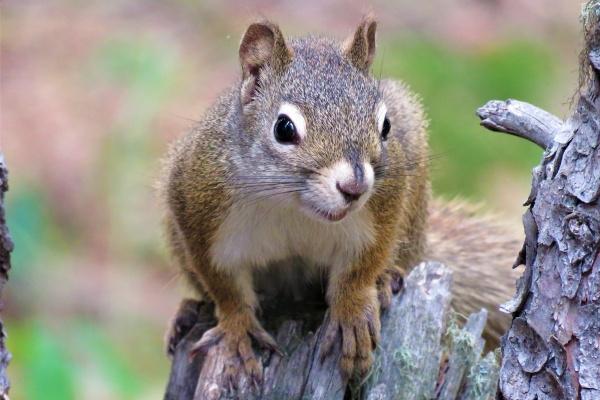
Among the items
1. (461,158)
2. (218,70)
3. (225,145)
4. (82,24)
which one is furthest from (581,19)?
(82,24)

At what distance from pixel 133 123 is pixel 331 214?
1.78m

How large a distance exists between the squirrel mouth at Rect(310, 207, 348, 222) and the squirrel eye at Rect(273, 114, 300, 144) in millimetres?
145

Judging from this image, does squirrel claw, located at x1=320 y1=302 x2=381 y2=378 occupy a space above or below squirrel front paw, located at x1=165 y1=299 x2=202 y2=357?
below

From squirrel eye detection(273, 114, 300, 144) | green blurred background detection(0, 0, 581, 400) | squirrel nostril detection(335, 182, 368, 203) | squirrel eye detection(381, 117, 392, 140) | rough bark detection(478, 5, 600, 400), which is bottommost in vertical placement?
rough bark detection(478, 5, 600, 400)

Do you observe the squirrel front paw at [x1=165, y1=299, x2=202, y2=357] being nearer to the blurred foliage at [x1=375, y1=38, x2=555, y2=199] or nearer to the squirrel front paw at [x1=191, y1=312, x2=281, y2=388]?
the squirrel front paw at [x1=191, y1=312, x2=281, y2=388]

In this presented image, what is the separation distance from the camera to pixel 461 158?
4.07 m

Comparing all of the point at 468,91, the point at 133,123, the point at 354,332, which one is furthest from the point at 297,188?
the point at 468,91

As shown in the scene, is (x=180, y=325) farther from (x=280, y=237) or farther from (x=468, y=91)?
(x=468, y=91)

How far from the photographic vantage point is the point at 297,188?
6.88ft

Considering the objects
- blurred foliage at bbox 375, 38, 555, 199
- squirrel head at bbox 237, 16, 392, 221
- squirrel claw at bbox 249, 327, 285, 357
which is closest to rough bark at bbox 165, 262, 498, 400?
squirrel claw at bbox 249, 327, 285, 357

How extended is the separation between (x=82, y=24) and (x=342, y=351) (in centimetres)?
316

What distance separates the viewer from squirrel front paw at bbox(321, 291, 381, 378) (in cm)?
230

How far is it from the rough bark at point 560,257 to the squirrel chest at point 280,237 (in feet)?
1.84

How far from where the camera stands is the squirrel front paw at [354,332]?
7.54 ft
